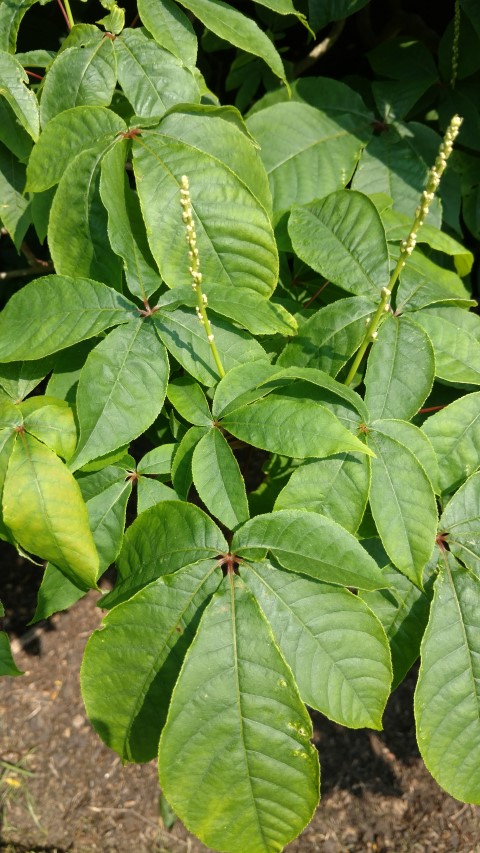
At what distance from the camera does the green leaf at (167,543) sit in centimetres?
123

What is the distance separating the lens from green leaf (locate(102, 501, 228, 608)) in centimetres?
123

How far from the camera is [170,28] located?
144cm

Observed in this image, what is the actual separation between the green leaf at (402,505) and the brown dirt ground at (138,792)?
1.98 metres

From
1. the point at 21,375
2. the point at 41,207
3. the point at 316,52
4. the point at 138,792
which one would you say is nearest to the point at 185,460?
the point at 21,375

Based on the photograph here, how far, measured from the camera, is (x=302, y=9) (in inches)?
73.5

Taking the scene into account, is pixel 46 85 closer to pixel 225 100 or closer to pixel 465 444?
pixel 465 444

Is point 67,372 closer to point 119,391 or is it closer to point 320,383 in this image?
point 119,391

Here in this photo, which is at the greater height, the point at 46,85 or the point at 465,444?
the point at 46,85

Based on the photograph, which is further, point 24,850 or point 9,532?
point 24,850

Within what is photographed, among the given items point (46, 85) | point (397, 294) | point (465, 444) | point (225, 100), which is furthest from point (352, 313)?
point (225, 100)

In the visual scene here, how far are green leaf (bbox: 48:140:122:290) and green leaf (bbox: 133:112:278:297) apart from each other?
0.09m

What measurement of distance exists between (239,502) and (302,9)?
56.9 inches

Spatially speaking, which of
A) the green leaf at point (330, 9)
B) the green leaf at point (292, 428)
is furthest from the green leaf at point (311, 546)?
the green leaf at point (330, 9)

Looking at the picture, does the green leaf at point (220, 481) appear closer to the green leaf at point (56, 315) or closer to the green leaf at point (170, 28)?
the green leaf at point (56, 315)
